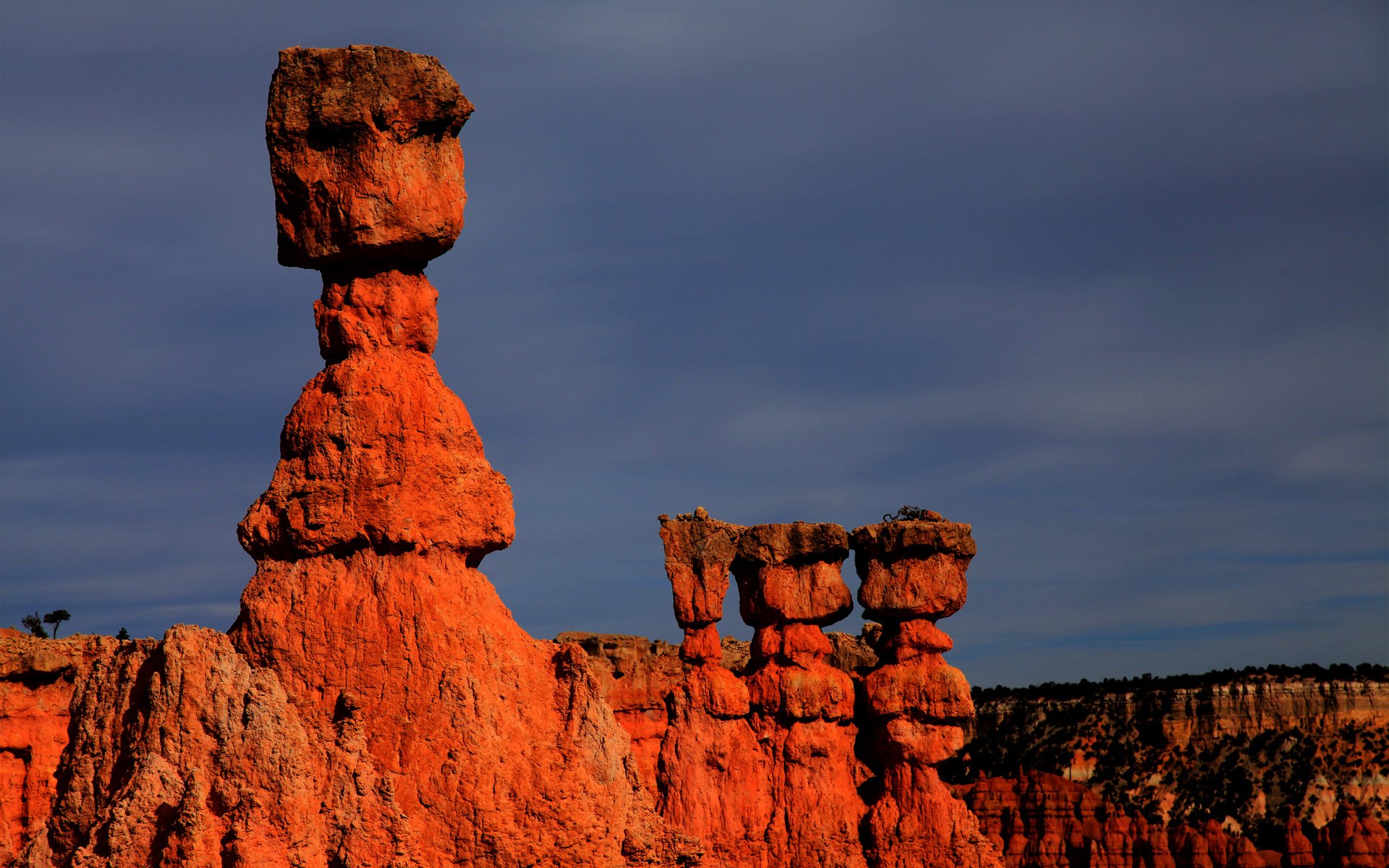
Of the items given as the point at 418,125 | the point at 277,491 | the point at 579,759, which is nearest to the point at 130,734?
the point at 277,491

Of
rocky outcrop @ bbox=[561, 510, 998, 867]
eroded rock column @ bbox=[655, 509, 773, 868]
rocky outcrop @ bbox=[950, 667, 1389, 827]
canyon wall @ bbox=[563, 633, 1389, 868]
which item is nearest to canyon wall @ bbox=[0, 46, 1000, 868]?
eroded rock column @ bbox=[655, 509, 773, 868]

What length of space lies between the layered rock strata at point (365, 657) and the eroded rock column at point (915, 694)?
15.1 m

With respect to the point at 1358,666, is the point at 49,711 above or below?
below

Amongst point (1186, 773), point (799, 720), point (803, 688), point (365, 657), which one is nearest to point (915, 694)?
point (803, 688)

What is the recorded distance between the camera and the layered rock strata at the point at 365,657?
16.1 m

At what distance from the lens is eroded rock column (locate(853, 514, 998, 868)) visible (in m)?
32.5

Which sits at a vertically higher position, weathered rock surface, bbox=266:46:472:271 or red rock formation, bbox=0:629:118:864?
weathered rock surface, bbox=266:46:472:271

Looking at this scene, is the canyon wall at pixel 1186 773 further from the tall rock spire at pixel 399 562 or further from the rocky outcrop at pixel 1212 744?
the tall rock spire at pixel 399 562

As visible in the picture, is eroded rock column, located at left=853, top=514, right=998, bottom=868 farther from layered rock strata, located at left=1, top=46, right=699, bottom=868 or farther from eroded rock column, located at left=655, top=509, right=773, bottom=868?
layered rock strata, located at left=1, top=46, right=699, bottom=868

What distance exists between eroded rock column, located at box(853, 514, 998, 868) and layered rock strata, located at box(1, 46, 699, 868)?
15103 mm

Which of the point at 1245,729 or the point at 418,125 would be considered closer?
the point at 418,125

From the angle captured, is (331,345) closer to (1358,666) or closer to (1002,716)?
(1002,716)

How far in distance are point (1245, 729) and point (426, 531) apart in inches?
2615

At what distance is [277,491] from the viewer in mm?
17828
